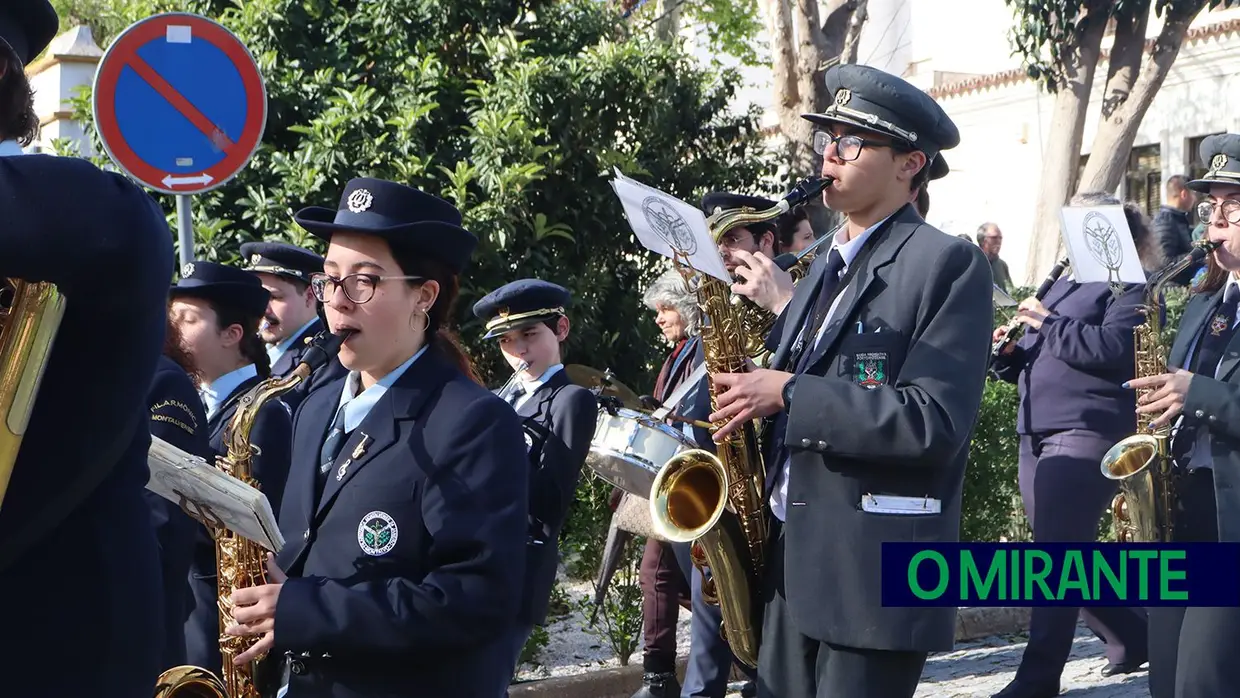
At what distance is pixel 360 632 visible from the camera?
10.8ft

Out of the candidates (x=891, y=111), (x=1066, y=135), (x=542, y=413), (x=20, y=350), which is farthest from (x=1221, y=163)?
(x=1066, y=135)

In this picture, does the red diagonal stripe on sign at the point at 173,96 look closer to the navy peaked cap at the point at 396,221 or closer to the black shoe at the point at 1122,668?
the navy peaked cap at the point at 396,221

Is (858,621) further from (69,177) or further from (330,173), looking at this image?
(330,173)

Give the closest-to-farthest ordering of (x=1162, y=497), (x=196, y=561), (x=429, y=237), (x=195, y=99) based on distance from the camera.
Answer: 1. (x=429, y=237)
2. (x=196, y=561)
3. (x=1162, y=497)
4. (x=195, y=99)

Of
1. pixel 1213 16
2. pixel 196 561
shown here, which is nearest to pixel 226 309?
pixel 196 561

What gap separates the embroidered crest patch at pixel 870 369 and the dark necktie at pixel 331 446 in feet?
4.46

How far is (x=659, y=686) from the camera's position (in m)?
7.52

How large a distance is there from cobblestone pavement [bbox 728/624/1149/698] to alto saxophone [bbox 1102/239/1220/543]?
1384 mm

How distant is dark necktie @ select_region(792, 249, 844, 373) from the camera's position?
4.27 metres

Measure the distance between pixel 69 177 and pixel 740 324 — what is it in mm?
2777

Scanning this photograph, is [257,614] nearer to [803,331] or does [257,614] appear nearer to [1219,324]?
[803,331]

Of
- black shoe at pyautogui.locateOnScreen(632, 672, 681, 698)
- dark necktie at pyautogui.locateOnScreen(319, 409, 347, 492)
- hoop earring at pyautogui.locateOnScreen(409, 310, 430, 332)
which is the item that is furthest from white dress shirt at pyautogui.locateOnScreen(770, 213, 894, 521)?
black shoe at pyautogui.locateOnScreen(632, 672, 681, 698)

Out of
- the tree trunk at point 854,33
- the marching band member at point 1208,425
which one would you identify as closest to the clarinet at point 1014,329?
the marching band member at point 1208,425

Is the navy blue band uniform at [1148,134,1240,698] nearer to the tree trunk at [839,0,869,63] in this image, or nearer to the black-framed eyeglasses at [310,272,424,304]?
the black-framed eyeglasses at [310,272,424,304]
